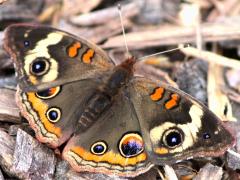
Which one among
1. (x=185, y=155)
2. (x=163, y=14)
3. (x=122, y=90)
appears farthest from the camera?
(x=163, y=14)

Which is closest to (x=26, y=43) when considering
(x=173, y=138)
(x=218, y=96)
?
(x=173, y=138)

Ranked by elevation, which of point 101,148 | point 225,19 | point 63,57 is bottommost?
point 101,148

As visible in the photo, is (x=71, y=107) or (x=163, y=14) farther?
(x=163, y=14)

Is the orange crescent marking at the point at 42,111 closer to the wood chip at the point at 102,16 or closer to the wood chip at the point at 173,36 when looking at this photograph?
the wood chip at the point at 173,36

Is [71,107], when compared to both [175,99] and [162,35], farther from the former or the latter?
[162,35]

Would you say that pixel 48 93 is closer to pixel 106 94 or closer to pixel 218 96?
pixel 106 94

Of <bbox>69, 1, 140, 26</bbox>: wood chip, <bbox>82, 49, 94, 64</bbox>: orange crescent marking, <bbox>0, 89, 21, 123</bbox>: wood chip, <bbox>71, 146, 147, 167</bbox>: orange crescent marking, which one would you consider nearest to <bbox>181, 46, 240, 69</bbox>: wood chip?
<bbox>69, 1, 140, 26</bbox>: wood chip

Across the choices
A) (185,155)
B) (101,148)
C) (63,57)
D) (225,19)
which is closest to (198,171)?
(185,155)

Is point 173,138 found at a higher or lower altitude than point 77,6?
lower
